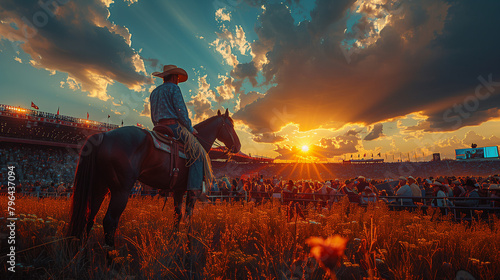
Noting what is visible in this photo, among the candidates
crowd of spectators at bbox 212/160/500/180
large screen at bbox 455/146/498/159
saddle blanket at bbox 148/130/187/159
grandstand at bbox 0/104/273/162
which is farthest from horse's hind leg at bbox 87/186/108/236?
large screen at bbox 455/146/498/159

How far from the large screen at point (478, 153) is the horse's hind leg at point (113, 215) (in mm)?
101871

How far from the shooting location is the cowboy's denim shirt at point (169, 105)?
13.3ft

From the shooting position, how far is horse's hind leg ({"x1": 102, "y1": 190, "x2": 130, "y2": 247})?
2.77m

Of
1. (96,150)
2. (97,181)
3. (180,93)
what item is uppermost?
(180,93)

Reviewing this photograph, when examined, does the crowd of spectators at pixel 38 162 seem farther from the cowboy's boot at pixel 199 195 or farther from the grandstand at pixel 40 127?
the cowboy's boot at pixel 199 195

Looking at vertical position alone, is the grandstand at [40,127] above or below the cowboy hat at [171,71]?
above


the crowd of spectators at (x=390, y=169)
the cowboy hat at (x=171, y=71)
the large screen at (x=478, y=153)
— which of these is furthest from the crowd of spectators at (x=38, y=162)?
the large screen at (x=478, y=153)

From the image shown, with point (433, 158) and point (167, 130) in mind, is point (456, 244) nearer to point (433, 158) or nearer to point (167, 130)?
point (167, 130)

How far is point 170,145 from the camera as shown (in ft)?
12.2

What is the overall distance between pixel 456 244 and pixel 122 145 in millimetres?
A: 4644

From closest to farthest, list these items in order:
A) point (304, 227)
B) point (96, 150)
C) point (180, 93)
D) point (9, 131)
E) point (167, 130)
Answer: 1. point (96, 150)
2. point (304, 227)
3. point (167, 130)
4. point (180, 93)
5. point (9, 131)

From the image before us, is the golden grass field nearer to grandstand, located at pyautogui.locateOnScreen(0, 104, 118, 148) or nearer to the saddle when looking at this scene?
the saddle

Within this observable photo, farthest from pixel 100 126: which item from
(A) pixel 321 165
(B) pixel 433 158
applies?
(B) pixel 433 158

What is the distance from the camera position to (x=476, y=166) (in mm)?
85812
